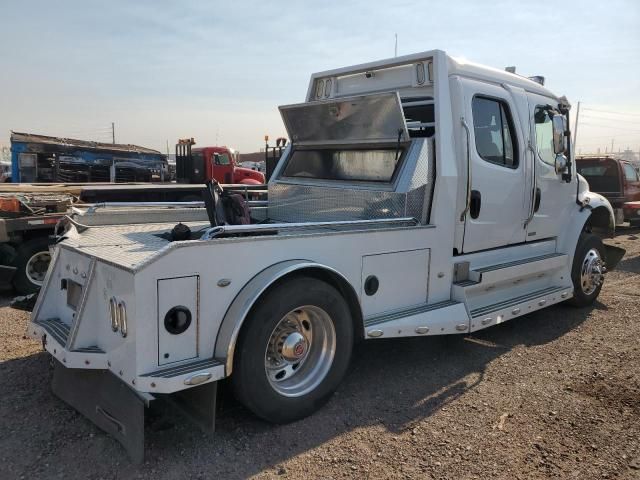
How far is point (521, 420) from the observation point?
360 centimetres

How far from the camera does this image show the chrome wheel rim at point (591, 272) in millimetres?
6180

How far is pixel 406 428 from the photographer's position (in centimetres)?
346

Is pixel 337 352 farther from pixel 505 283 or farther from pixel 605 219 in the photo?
pixel 605 219

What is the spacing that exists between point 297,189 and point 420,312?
1834 millimetres

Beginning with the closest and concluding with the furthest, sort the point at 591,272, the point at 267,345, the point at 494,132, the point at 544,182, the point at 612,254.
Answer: the point at 267,345
the point at 494,132
the point at 544,182
the point at 591,272
the point at 612,254

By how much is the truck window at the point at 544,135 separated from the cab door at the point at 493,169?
0.40 meters

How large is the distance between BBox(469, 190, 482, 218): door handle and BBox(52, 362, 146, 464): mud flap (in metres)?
3.12

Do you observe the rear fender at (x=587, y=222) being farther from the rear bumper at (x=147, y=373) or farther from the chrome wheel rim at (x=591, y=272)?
the rear bumper at (x=147, y=373)

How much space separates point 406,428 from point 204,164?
1458cm

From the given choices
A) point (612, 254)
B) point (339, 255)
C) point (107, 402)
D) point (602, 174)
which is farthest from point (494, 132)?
point (602, 174)

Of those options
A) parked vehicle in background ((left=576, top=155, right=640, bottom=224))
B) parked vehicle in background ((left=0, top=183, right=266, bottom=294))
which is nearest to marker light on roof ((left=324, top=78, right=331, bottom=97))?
parked vehicle in background ((left=0, top=183, right=266, bottom=294))

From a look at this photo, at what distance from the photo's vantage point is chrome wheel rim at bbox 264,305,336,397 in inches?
135

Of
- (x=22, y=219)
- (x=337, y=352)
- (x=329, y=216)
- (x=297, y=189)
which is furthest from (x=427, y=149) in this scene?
(x=22, y=219)

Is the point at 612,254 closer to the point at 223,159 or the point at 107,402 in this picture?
the point at 107,402
